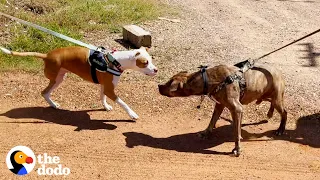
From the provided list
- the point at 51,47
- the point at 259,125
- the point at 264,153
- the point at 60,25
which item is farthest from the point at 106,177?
the point at 60,25

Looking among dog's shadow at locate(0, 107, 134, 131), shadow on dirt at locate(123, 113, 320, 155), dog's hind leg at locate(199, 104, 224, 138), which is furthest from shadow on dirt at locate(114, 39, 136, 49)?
dog's hind leg at locate(199, 104, 224, 138)

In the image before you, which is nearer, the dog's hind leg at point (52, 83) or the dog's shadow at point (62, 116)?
the dog's shadow at point (62, 116)

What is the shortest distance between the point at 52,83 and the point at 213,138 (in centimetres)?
246

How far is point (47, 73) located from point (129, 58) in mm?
1296

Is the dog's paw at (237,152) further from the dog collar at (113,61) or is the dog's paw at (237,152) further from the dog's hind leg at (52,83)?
the dog's hind leg at (52,83)

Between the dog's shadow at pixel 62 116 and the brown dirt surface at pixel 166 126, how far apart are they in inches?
0.6

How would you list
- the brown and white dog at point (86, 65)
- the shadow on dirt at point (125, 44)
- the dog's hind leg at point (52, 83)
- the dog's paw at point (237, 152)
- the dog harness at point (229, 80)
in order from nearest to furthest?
the dog harness at point (229, 80) → the dog's paw at point (237, 152) → the brown and white dog at point (86, 65) → the dog's hind leg at point (52, 83) → the shadow on dirt at point (125, 44)

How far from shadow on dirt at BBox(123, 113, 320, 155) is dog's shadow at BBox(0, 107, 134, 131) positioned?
20.9 inches

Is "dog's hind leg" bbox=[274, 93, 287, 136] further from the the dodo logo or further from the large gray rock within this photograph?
the large gray rock

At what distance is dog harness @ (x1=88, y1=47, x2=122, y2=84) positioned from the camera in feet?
22.0

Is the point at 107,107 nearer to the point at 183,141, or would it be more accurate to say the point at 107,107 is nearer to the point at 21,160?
the point at 183,141

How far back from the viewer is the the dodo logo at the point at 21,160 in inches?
223

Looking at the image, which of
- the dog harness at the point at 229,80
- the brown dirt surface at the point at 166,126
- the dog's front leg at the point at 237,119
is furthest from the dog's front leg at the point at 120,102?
the dog's front leg at the point at 237,119

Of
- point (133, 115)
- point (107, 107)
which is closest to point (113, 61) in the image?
point (133, 115)
